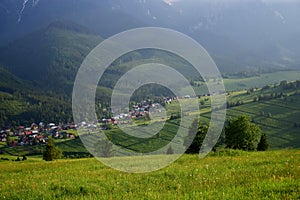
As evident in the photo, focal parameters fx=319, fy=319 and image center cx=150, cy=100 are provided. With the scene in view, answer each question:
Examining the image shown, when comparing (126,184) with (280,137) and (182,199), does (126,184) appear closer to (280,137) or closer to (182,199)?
(182,199)

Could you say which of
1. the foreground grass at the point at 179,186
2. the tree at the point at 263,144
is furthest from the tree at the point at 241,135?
the foreground grass at the point at 179,186

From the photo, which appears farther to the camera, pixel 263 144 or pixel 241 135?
pixel 263 144

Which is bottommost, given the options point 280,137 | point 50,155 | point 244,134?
point 280,137

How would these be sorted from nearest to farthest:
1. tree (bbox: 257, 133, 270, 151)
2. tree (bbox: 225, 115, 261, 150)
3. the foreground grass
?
the foreground grass → tree (bbox: 225, 115, 261, 150) → tree (bbox: 257, 133, 270, 151)

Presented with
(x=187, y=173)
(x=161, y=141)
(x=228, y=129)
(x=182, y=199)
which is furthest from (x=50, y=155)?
(x=161, y=141)

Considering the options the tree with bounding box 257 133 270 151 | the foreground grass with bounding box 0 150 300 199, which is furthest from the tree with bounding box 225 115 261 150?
the foreground grass with bounding box 0 150 300 199

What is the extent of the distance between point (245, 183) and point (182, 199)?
10.8ft

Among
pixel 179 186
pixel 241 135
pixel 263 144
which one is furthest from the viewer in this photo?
pixel 263 144

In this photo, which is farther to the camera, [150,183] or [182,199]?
[150,183]

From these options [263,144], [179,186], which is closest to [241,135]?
[263,144]

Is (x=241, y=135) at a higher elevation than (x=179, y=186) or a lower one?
lower

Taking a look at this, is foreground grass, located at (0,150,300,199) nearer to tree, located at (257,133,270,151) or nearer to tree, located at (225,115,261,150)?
tree, located at (225,115,261,150)

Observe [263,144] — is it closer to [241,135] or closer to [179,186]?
[241,135]

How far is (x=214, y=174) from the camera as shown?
15.3 metres
